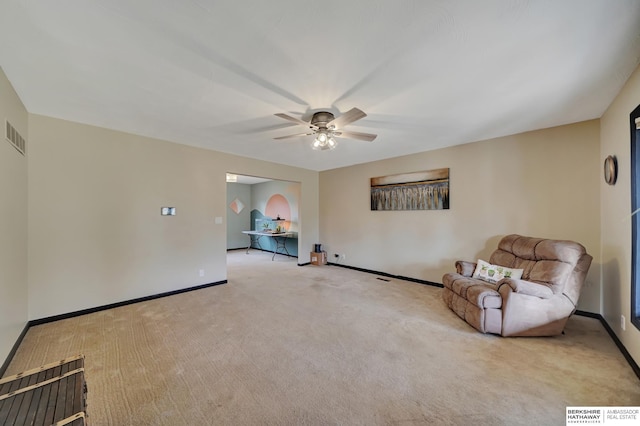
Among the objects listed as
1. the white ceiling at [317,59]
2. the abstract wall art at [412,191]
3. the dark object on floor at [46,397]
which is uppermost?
the white ceiling at [317,59]

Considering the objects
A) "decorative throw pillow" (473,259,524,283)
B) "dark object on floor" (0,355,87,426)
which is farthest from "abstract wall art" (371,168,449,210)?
"dark object on floor" (0,355,87,426)

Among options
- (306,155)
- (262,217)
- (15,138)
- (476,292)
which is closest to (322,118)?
(306,155)

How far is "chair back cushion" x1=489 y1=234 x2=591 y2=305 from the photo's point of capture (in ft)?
8.79

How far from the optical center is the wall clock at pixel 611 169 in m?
2.51

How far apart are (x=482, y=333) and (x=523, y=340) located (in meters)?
0.37

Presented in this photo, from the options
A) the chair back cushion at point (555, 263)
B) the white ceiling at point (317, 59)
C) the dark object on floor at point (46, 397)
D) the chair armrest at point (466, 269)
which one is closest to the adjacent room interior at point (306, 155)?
the white ceiling at point (317, 59)

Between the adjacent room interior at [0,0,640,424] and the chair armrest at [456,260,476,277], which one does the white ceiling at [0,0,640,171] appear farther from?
the chair armrest at [456,260,476,277]

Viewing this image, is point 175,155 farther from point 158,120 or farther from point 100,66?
point 100,66

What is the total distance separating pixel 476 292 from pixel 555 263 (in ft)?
3.20

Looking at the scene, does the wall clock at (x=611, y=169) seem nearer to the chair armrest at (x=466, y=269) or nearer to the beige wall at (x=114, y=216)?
the chair armrest at (x=466, y=269)

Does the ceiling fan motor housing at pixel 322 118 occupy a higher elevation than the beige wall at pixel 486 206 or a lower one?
higher

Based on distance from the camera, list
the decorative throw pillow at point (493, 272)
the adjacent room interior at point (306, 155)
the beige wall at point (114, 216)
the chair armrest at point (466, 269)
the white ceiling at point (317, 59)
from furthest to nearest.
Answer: the chair armrest at point (466, 269) → the decorative throw pillow at point (493, 272) → the beige wall at point (114, 216) → the adjacent room interior at point (306, 155) → the white ceiling at point (317, 59)

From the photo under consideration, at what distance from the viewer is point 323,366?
83.7 inches

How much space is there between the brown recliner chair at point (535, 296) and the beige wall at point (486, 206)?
687 millimetres
